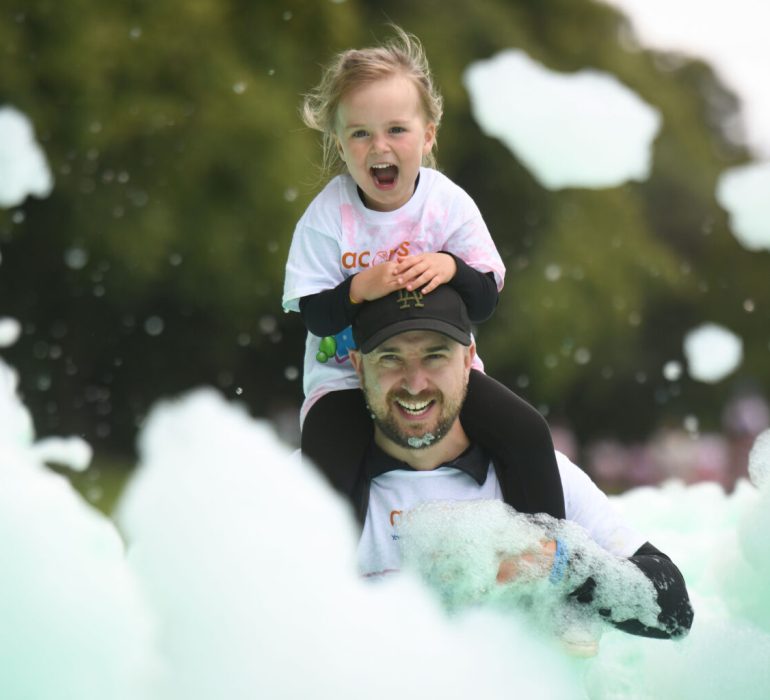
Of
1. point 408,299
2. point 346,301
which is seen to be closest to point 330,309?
point 346,301

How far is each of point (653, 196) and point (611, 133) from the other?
0.38m

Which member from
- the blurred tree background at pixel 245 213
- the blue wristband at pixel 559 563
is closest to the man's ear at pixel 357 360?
the blue wristband at pixel 559 563

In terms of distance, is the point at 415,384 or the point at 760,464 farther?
the point at 760,464

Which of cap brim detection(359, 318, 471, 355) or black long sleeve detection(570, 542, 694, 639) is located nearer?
cap brim detection(359, 318, 471, 355)

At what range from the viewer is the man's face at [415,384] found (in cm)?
261

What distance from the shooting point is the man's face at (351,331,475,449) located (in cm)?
261

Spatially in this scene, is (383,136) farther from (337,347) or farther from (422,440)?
(422,440)

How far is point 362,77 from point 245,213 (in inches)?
126

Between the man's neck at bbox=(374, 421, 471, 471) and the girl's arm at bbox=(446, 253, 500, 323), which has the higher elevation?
the girl's arm at bbox=(446, 253, 500, 323)

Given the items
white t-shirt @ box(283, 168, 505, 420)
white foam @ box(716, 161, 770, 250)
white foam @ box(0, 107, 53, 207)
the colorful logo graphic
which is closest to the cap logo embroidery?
white t-shirt @ box(283, 168, 505, 420)

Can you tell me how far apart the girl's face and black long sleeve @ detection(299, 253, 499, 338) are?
183 millimetres

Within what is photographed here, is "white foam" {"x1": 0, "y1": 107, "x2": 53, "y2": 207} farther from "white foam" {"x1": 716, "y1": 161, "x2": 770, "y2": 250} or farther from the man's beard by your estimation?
the man's beard

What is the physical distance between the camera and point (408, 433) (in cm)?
269

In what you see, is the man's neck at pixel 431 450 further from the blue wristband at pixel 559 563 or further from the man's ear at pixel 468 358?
the blue wristband at pixel 559 563
